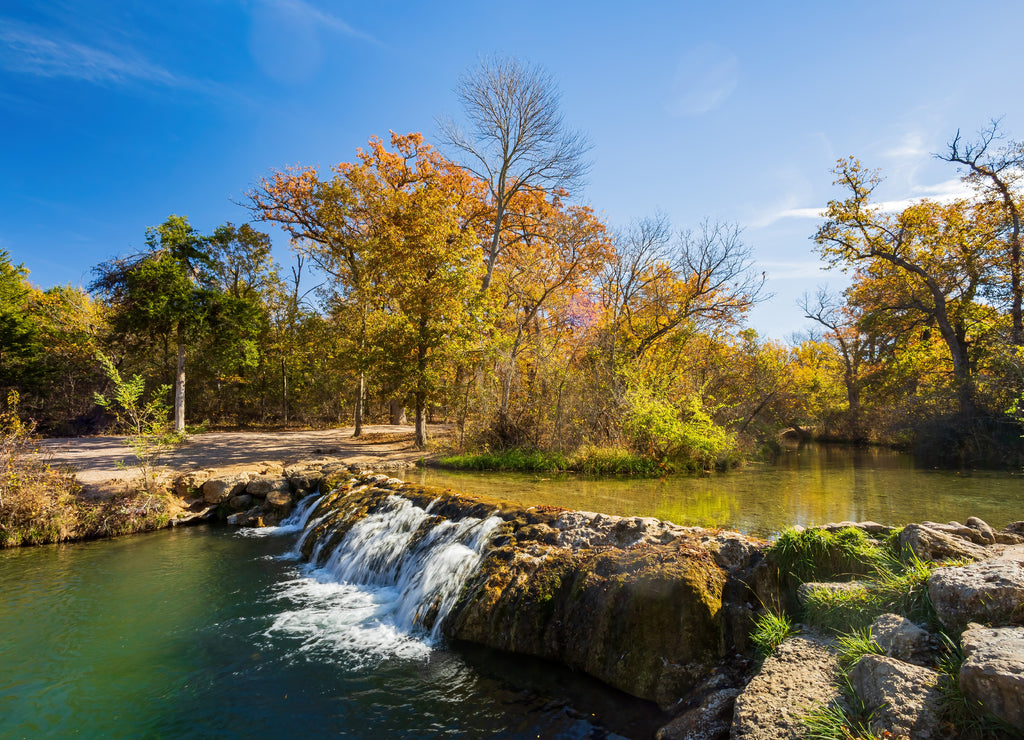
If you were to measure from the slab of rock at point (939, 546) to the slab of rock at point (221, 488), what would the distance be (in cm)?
1252

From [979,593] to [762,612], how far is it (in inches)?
62.1

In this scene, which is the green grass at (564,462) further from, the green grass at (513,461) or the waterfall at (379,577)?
the waterfall at (379,577)

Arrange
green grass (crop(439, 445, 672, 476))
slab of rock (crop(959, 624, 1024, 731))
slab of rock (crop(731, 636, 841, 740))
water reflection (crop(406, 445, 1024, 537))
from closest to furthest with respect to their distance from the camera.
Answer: slab of rock (crop(959, 624, 1024, 731)) → slab of rock (crop(731, 636, 841, 740)) → water reflection (crop(406, 445, 1024, 537)) → green grass (crop(439, 445, 672, 476))

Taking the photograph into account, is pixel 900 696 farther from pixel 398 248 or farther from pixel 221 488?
pixel 398 248

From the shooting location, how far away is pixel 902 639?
2900 mm

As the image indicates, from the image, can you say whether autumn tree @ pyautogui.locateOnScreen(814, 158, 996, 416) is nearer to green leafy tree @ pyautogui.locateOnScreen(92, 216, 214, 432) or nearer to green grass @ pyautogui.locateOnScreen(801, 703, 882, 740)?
green grass @ pyautogui.locateOnScreen(801, 703, 882, 740)

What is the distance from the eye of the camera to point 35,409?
20375mm

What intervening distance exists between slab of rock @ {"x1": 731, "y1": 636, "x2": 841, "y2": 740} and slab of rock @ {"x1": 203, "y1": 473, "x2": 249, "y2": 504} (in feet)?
38.4

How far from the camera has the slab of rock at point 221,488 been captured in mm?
11273

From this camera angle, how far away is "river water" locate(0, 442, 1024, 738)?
4.00 m

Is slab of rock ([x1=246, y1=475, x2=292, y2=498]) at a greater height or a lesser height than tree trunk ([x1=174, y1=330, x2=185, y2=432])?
lesser

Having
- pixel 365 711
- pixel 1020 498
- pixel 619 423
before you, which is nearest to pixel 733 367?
pixel 619 423

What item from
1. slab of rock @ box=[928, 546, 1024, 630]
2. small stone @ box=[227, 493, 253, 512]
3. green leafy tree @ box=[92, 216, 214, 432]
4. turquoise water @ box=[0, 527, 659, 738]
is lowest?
turquoise water @ box=[0, 527, 659, 738]

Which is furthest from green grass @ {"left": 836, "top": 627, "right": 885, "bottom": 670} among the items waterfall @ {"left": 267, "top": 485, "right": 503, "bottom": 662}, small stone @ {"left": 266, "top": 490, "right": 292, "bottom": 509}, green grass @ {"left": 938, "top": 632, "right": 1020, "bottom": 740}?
small stone @ {"left": 266, "top": 490, "right": 292, "bottom": 509}
